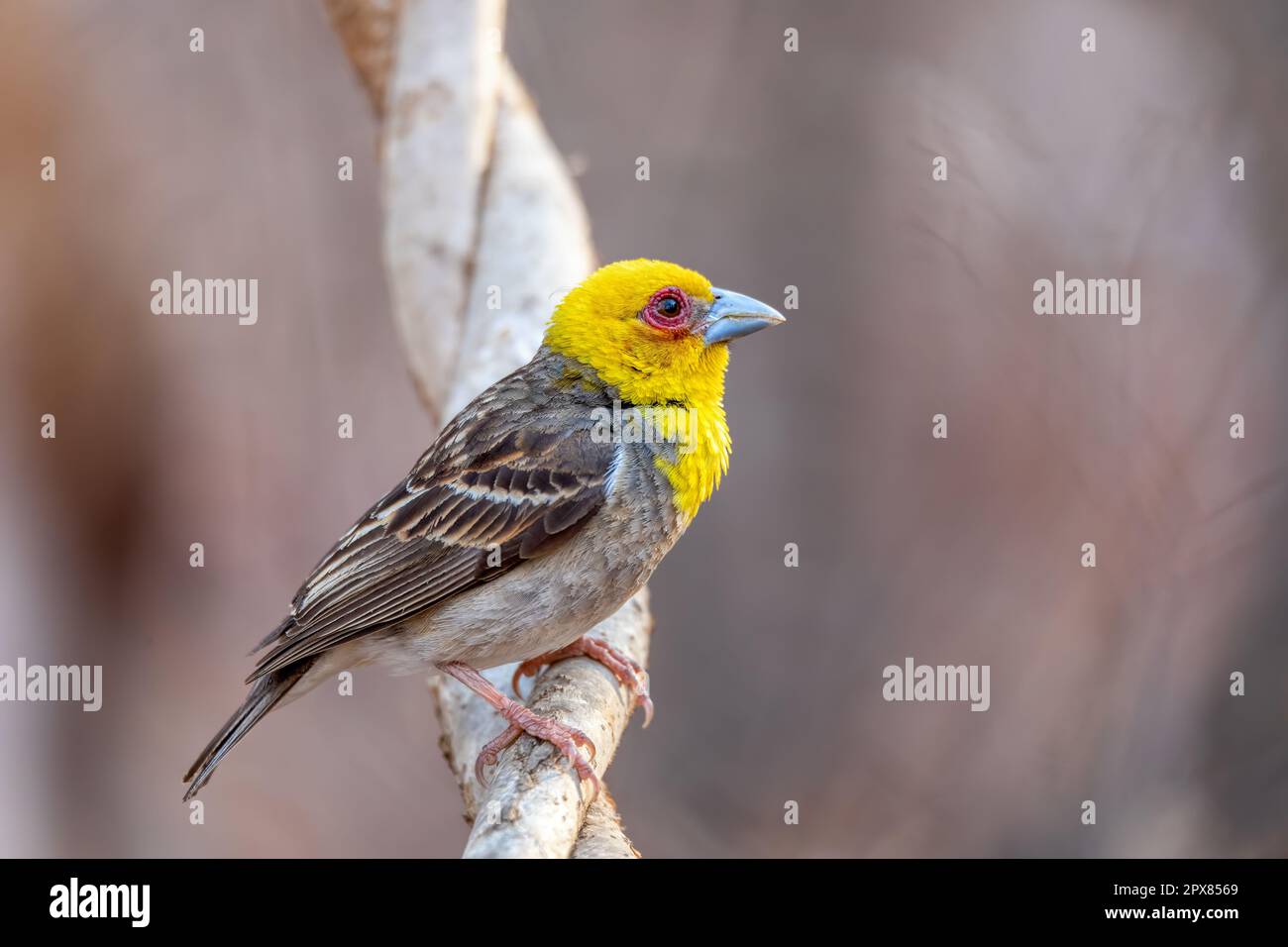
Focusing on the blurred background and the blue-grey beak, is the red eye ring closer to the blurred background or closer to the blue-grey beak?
the blue-grey beak

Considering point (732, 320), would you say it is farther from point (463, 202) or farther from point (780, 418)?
point (780, 418)

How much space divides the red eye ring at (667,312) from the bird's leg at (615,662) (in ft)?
3.73

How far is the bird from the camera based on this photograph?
12.9 ft

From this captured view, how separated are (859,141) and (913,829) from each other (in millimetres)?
4966

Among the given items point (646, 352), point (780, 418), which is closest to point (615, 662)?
point (646, 352)

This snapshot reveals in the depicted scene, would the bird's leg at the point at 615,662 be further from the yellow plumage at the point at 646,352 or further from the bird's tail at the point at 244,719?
the bird's tail at the point at 244,719

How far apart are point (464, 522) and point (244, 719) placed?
938 millimetres

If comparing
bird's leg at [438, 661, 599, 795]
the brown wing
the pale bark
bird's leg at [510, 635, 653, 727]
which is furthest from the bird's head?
bird's leg at [438, 661, 599, 795]

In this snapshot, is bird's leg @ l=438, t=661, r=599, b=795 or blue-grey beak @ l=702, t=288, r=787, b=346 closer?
bird's leg @ l=438, t=661, r=599, b=795

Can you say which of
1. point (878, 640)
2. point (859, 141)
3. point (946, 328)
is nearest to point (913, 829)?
point (878, 640)

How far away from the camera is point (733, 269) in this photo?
9.01 meters

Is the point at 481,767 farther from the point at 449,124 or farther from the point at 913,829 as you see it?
the point at 913,829

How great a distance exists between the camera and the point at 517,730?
3.74 metres

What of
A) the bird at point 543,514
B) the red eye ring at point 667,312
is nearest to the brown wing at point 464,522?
the bird at point 543,514
